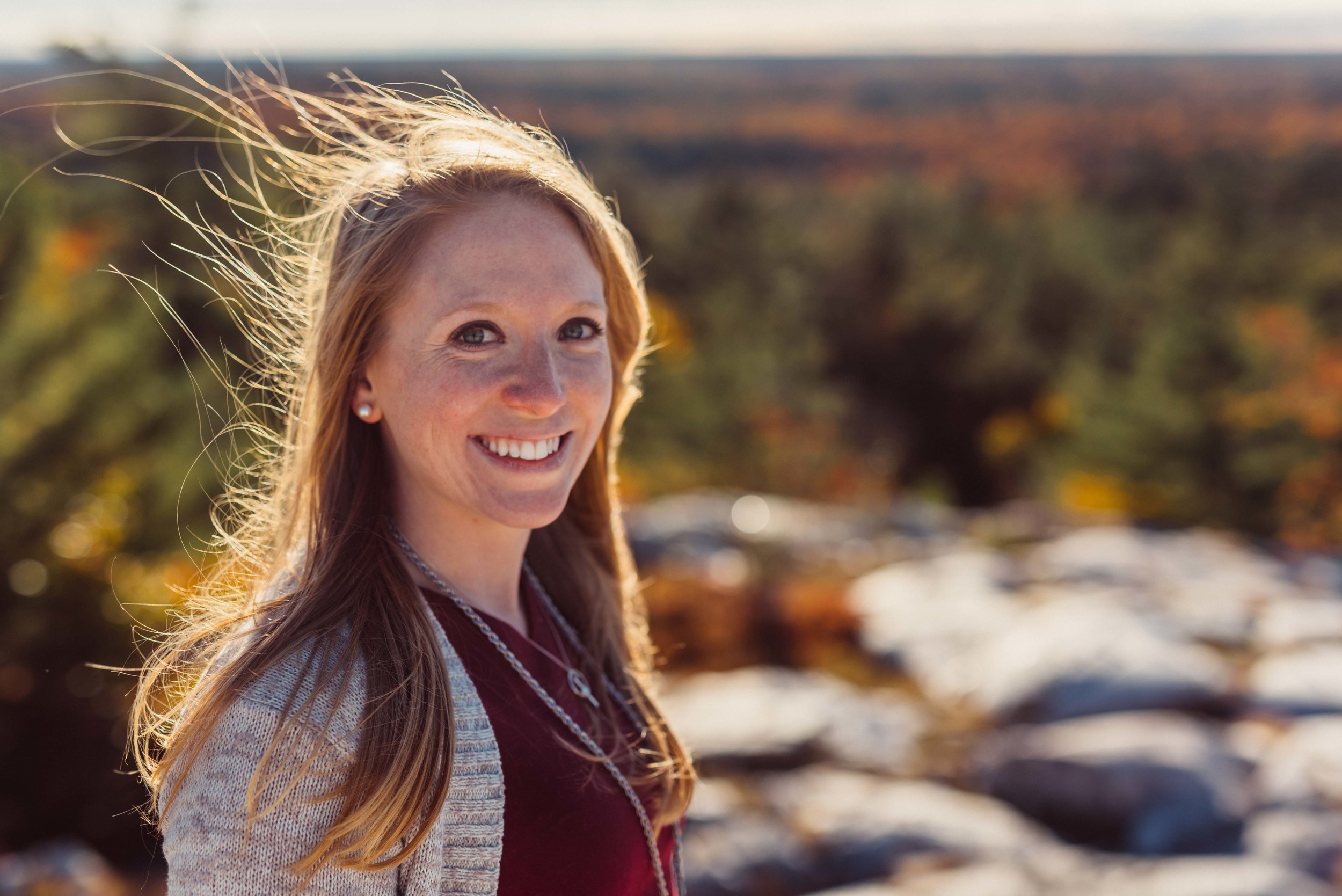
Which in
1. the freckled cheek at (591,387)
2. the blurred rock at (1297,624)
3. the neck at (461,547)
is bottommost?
the neck at (461,547)

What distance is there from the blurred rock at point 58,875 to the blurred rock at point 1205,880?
395 cm

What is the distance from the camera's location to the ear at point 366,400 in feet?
5.05

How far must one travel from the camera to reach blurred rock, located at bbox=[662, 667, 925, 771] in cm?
597

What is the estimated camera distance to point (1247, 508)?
49.2ft

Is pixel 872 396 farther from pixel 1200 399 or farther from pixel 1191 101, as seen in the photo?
pixel 1191 101

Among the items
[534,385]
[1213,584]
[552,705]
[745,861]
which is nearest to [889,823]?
[745,861]

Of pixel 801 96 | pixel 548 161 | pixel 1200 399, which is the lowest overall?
pixel 548 161

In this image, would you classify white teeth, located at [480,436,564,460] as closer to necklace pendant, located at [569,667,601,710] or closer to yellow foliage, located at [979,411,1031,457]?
necklace pendant, located at [569,667,601,710]

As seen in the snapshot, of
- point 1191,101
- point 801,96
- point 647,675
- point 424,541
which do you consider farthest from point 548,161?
point 801,96

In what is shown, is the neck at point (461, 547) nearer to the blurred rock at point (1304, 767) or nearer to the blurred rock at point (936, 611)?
the blurred rock at point (1304, 767)

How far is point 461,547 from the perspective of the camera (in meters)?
1.60

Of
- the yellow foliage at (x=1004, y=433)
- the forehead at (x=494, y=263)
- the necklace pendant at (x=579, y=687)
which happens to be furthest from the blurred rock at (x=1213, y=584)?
the yellow foliage at (x=1004, y=433)

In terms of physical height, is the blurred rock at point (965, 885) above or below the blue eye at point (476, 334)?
above

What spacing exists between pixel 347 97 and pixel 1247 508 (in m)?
15.8
